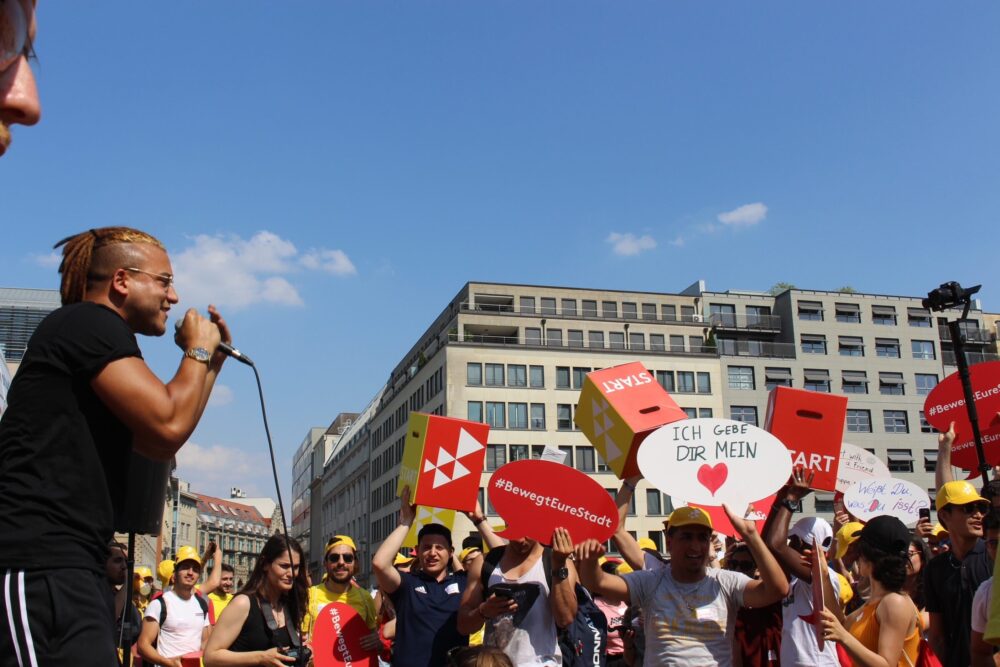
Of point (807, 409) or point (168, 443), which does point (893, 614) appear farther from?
point (168, 443)

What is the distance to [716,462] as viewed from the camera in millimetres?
5633

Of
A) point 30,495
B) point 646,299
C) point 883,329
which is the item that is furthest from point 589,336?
point 30,495

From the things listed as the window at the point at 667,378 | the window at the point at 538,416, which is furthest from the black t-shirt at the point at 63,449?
the window at the point at 667,378

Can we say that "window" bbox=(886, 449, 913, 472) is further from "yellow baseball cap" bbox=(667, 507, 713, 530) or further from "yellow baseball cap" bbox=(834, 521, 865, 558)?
"yellow baseball cap" bbox=(667, 507, 713, 530)

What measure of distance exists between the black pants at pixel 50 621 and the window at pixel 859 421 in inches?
2979

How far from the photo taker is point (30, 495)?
2.39 meters

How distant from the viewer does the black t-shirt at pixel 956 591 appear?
5.52 meters

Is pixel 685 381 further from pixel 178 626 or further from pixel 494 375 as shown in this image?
pixel 178 626

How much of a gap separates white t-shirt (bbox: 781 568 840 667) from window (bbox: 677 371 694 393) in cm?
6590

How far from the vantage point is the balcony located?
75.5 meters

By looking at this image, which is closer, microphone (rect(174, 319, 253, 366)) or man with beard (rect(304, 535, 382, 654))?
microphone (rect(174, 319, 253, 366))

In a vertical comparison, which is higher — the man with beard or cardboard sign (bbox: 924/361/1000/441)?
cardboard sign (bbox: 924/361/1000/441)

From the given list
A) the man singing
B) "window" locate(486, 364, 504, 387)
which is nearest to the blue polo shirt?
the man singing

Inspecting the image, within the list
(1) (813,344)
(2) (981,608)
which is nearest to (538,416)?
(1) (813,344)
